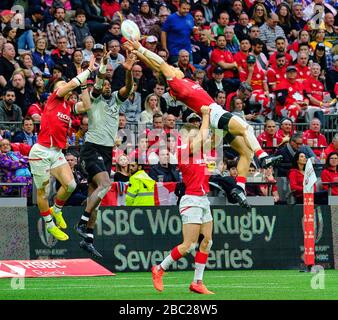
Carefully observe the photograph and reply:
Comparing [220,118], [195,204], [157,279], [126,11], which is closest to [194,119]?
[220,118]

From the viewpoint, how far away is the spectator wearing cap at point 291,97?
1084 inches

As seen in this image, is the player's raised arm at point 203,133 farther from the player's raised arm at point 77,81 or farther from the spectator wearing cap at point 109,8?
the spectator wearing cap at point 109,8

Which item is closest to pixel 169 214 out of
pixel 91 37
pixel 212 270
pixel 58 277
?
pixel 212 270

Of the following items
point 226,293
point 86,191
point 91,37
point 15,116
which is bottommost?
point 226,293

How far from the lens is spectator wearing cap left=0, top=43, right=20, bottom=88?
83.9ft

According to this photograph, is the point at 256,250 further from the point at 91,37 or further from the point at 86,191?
the point at 91,37

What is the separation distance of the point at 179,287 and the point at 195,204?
197 centimetres

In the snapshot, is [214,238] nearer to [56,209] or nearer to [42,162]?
[56,209]

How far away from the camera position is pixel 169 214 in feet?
78.3

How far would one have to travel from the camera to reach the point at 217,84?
27781 mm

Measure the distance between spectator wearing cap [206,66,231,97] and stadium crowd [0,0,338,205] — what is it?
3 centimetres

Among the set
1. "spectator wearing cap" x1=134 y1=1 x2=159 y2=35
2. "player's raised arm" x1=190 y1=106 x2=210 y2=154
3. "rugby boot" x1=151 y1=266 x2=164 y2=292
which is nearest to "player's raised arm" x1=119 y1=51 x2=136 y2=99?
"player's raised arm" x1=190 y1=106 x2=210 y2=154

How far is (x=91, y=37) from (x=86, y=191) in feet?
14.5

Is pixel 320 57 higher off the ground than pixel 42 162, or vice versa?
pixel 320 57
